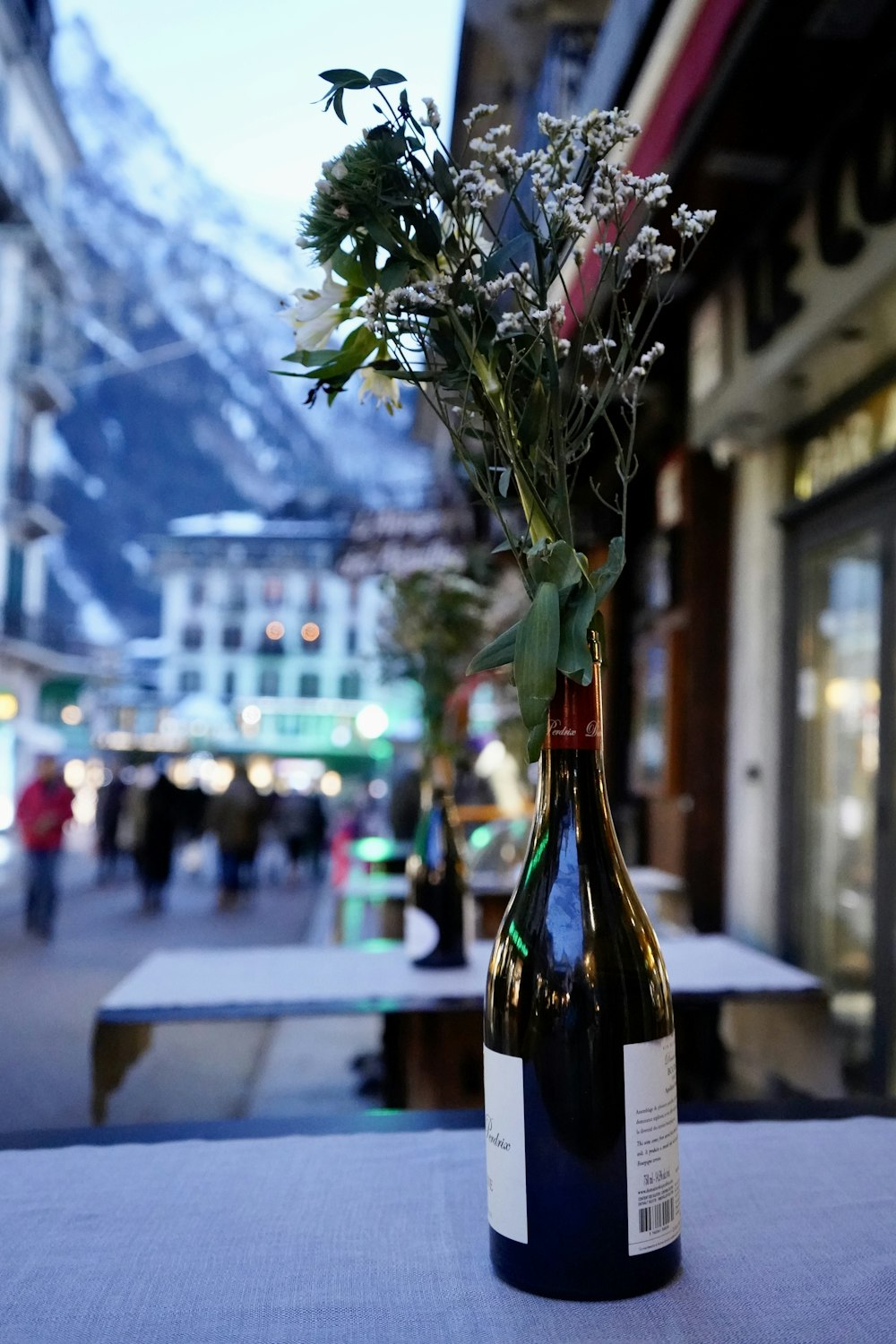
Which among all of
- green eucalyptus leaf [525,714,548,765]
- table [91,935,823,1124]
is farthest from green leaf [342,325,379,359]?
table [91,935,823,1124]

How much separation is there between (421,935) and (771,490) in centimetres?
305

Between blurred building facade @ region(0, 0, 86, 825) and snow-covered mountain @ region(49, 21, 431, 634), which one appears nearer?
blurred building facade @ region(0, 0, 86, 825)

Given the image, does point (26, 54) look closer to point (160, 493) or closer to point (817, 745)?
point (817, 745)

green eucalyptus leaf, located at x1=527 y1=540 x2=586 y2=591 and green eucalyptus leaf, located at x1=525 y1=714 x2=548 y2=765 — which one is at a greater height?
green eucalyptus leaf, located at x1=527 y1=540 x2=586 y2=591

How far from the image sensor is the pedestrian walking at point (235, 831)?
13578 millimetres

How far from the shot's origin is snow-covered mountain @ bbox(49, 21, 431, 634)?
124 meters

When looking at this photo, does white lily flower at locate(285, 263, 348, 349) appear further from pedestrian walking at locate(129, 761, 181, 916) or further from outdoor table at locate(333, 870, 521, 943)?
pedestrian walking at locate(129, 761, 181, 916)

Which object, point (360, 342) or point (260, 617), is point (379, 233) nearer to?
point (360, 342)

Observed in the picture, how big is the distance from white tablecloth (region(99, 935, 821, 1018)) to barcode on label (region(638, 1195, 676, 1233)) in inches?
57.9

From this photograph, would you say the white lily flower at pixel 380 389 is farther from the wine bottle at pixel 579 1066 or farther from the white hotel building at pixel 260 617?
the white hotel building at pixel 260 617

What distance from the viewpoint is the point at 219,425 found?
140875 mm

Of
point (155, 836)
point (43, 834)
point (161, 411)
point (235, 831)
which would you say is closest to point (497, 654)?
point (43, 834)

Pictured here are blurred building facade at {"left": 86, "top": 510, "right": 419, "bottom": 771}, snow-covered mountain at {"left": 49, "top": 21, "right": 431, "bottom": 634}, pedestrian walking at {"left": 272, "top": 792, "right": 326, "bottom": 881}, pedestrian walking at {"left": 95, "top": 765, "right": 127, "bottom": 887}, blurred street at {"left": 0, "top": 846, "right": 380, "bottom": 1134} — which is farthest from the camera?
snow-covered mountain at {"left": 49, "top": 21, "right": 431, "bottom": 634}

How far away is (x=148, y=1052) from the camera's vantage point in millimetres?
4023
